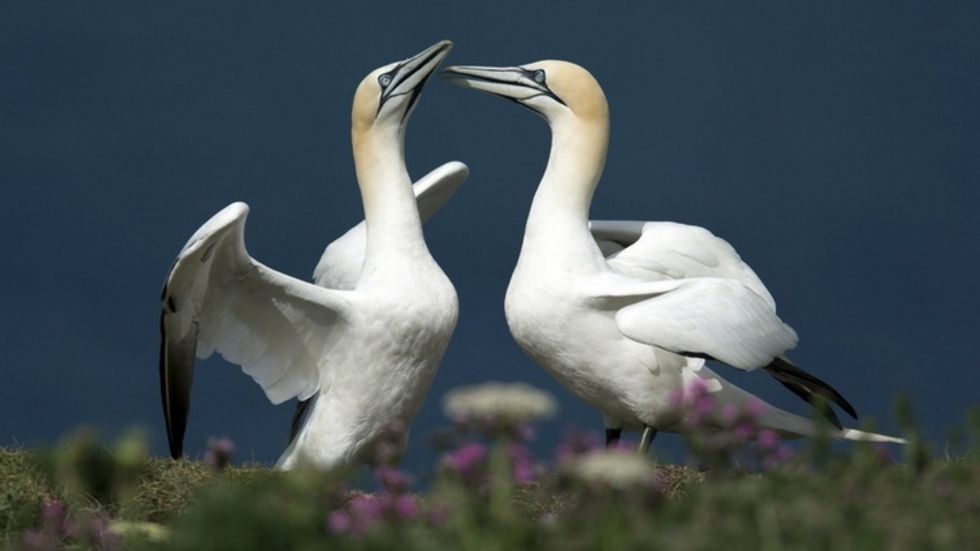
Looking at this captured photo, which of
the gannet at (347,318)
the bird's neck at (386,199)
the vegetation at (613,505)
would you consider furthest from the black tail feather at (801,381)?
→ the vegetation at (613,505)

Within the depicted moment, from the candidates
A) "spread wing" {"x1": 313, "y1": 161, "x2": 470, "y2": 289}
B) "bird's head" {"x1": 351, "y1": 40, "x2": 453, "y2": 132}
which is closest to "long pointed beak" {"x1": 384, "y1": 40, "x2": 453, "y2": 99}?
"bird's head" {"x1": 351, "y1": 40, "x2": 453, "y2": 132}

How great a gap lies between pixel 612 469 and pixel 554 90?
18.4ft

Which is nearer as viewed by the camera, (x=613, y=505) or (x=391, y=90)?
(x=613, y=505)

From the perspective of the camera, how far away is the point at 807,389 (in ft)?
31.8

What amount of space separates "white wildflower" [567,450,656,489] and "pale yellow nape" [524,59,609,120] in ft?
17.6

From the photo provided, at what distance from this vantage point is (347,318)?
1005 cm

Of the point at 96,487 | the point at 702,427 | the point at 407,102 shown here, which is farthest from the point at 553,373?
the point at 702,427

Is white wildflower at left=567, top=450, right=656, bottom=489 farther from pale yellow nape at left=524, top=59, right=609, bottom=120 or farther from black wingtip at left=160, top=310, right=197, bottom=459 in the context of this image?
pale yellow nape at left=524, top=59, right=609, bottom=120

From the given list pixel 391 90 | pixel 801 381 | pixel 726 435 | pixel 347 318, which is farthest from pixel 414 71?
pixel 726 435

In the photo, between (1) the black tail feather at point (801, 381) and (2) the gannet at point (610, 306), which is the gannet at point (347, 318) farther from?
(1) the black tail feather at point (801, 381)

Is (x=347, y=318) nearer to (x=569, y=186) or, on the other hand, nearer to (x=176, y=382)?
(x=176, y=382)

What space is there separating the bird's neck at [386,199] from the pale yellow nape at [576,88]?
905 millimetres

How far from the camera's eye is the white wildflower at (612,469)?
503cm

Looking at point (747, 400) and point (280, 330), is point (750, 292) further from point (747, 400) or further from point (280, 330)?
point (280, 330)
